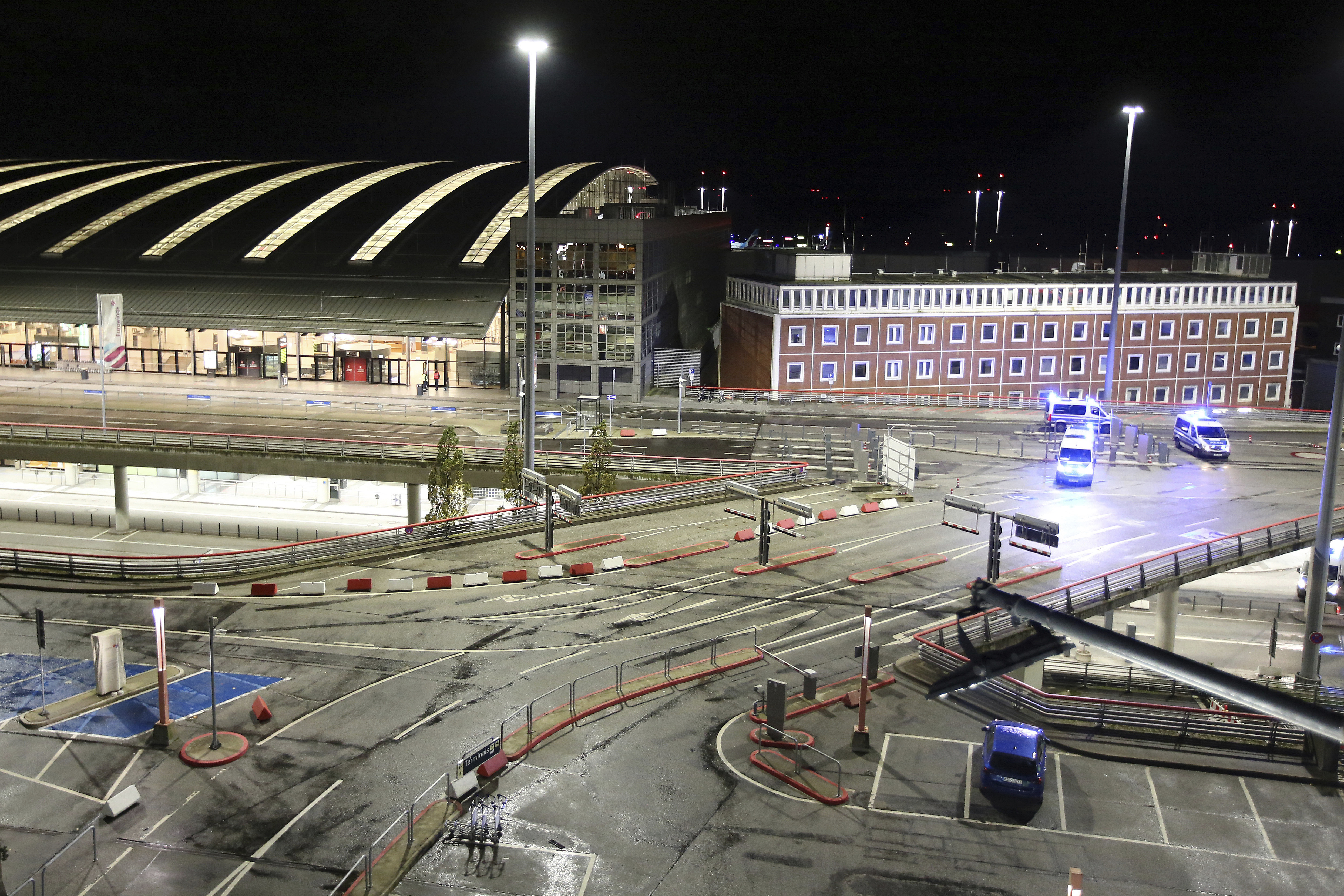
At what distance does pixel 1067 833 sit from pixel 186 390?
2483 inches

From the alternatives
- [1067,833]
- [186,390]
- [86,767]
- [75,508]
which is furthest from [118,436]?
[1067,833]

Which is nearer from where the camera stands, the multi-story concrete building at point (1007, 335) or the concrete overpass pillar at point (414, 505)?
the concrete overpass pillar at point (414, 505)

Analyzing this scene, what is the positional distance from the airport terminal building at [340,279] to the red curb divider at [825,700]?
43.7m

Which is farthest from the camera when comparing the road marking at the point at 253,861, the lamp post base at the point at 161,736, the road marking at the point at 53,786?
the lamp post base at the point at 161,736

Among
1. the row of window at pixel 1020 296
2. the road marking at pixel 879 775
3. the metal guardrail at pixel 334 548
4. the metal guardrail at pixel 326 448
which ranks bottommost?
the road marking at pixel 879 775

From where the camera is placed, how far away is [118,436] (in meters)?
52.8

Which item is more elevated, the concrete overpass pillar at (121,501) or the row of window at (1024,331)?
the row of window at (1024,331)

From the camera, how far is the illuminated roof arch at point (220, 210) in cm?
7844

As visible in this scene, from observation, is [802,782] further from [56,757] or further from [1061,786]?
[56,757]

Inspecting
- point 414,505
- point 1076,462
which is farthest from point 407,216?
point 1076,462

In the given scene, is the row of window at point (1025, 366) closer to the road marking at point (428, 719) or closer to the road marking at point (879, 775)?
the road marking at point (879, 775)

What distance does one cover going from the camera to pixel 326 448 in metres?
51.3

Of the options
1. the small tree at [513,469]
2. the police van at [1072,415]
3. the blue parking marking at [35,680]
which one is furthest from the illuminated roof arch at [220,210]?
the police van at [1072,415]

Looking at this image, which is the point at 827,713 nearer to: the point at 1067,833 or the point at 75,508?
the point at 1067,833
